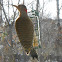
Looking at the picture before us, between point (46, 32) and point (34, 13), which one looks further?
point (46, 32)

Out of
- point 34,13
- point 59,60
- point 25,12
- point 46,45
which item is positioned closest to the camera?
point 25,12

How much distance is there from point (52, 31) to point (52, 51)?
2.39ft

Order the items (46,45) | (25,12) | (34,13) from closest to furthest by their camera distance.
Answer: (25,12) → (34,13) → (46,45)

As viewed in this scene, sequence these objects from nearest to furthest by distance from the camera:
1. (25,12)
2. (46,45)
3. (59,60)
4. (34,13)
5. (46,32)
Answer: (25,12), (34,13), (46,45), (46,32), (59,60)

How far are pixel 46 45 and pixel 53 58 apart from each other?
39.5 inches

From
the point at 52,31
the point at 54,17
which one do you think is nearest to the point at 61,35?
the point at 52,31

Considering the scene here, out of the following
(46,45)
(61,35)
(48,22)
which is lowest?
(46,45)

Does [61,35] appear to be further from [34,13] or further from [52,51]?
[34,13]

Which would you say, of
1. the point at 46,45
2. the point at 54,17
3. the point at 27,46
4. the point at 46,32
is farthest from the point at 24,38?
the point at 54,17

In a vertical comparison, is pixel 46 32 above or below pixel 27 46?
below

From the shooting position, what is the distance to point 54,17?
568cm

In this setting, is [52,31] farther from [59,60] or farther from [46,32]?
[59,60]

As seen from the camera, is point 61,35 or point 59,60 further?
point 59,60

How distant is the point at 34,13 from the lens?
485 mm
